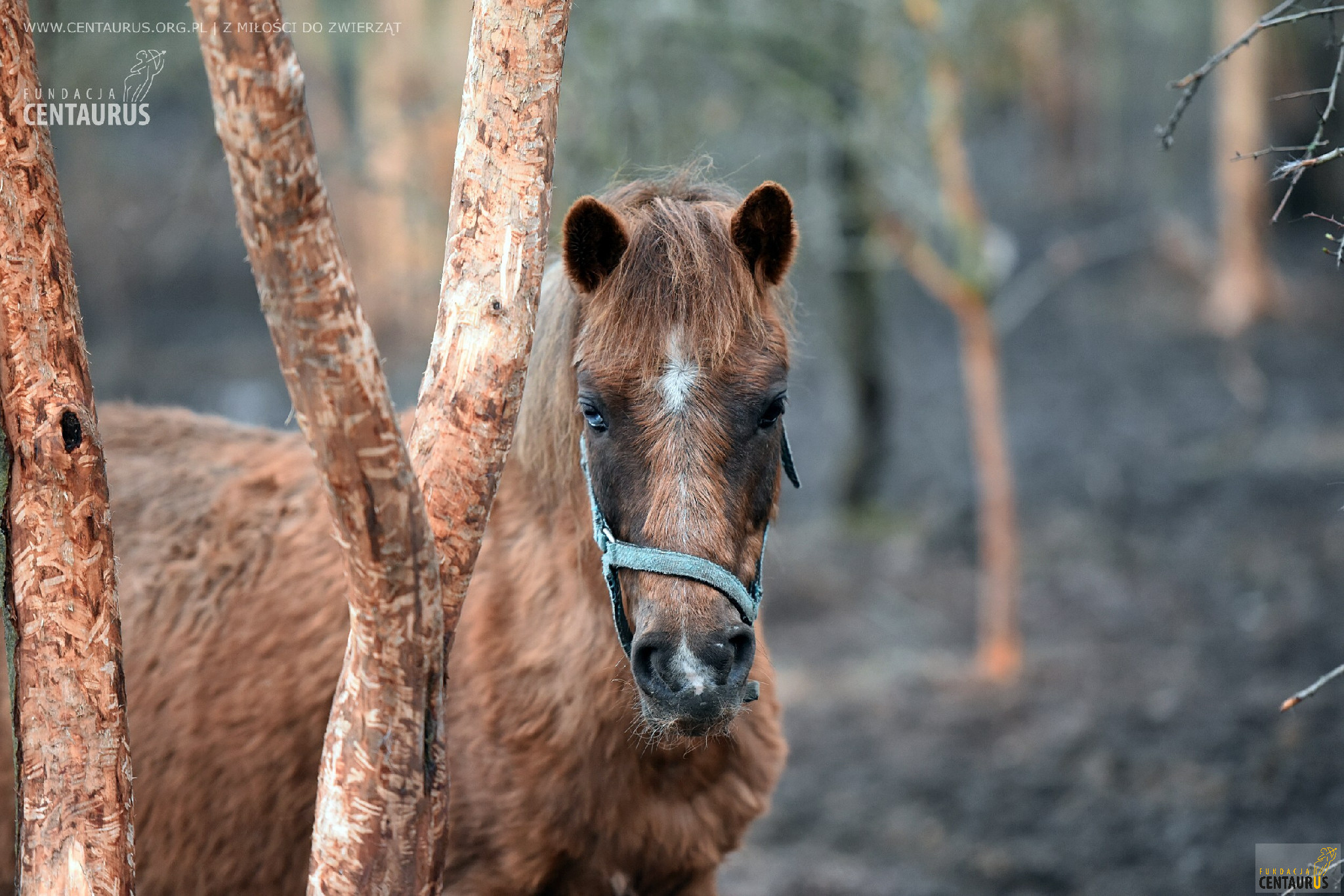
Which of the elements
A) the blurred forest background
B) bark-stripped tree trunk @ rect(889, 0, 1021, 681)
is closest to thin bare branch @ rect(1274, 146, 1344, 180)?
the blurred forest background

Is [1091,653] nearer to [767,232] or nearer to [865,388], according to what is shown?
[865,388]

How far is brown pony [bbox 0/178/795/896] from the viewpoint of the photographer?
2.36m

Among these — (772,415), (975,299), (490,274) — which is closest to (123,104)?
(490,274)

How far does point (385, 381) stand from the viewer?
184 cm

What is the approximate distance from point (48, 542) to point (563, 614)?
4.23 ft

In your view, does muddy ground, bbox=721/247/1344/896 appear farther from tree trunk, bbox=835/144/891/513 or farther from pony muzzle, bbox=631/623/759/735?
pony muzzle, bbox=631/623/759/735

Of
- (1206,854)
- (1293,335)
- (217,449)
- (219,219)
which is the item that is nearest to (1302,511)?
(1206,854)

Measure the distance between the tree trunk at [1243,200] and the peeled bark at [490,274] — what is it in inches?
506

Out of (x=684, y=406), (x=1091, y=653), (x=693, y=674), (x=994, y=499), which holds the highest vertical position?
(x=994, y=499)

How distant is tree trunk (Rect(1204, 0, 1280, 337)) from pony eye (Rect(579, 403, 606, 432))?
1247cm

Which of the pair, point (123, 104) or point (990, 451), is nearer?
point (123, 104)

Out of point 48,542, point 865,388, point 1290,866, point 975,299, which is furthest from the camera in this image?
point 865,388

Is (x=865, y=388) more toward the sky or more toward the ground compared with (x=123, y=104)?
more toward the sky

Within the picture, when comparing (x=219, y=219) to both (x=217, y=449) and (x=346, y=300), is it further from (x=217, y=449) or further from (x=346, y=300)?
(x=346, y=300)
